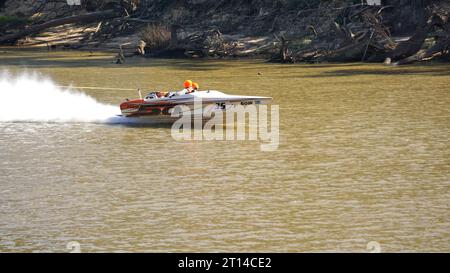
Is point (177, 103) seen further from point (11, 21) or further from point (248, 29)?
point (11, 21)

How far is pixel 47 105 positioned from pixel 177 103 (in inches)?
265

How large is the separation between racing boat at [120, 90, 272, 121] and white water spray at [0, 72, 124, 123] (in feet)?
3.49

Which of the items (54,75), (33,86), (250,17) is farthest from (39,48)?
(33,86)

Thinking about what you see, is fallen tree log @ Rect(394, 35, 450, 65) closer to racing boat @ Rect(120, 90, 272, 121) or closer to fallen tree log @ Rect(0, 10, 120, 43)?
racing boat @ Rect(120, 90, 272, 121)

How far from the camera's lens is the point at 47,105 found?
31.7 meters

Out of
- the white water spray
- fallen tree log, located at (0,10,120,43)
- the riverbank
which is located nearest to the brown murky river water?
the white water spray

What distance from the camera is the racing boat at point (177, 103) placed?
85.4 ft

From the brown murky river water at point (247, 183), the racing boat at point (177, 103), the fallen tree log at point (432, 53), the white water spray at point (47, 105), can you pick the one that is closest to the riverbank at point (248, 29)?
the fallen tree log at point (432, 53)

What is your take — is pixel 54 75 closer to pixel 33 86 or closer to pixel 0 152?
pixel 33 86

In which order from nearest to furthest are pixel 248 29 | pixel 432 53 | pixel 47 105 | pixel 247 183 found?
pixel 247 183 < pixel 47 105 < pixel 432 53 < pixel 248 29

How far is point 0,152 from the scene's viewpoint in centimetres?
2331

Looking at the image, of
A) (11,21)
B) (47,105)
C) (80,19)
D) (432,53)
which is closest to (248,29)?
(80,19)

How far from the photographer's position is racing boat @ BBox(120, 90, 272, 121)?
1025 inches

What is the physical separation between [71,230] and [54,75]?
2655cm
